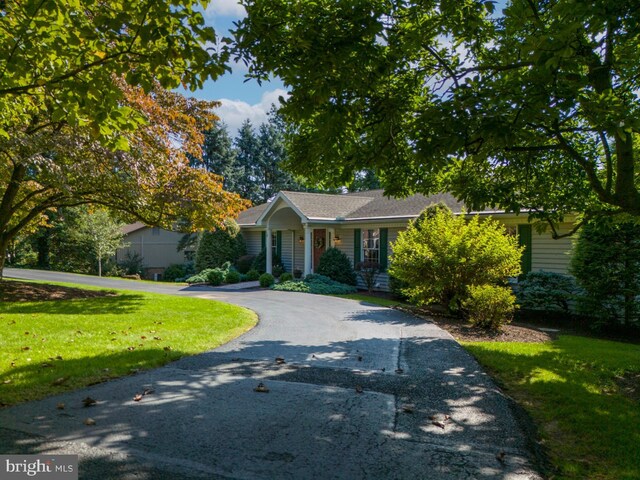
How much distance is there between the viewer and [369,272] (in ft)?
60.3

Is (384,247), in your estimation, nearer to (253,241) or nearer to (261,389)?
(253,241)

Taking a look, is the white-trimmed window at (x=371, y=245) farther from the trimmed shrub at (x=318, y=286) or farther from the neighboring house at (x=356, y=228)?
the trimmed shrub at (x=318, y=286)

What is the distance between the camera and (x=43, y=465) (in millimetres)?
3406

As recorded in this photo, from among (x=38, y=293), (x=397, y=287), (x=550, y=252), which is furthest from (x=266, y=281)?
(x=550, y=252)

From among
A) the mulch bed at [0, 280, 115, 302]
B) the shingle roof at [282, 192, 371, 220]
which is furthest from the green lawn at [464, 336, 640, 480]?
the shingle roof at [282, 192, 371, 220]

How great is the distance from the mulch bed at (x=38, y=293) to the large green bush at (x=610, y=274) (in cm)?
1421

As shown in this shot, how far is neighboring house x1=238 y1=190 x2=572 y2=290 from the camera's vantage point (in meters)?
14.5

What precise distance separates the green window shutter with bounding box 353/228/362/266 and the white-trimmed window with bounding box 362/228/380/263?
14 centimetres

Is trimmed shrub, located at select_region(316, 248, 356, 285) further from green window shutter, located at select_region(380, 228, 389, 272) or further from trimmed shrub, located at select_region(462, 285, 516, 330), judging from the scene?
trimmed shrub, located at select_region(462, 285, 516, 330)

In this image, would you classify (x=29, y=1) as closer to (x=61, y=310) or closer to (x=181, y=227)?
(x=61, y=310)

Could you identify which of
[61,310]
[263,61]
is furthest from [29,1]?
[61,310]

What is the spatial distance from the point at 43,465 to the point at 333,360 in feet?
14.1

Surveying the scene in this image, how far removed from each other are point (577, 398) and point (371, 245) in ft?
47.2

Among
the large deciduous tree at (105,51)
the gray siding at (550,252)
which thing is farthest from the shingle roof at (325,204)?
the large deciduous tree at (105,51)
